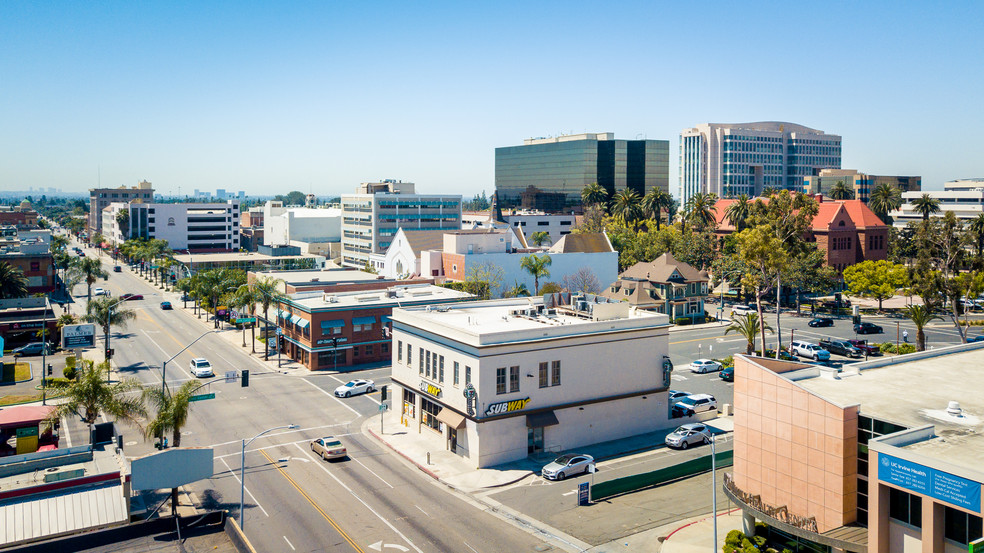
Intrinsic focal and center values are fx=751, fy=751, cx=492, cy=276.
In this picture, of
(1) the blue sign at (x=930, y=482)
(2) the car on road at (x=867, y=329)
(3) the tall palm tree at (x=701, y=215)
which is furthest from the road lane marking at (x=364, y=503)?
(3) the tall palm tree at (x=701, y=215)

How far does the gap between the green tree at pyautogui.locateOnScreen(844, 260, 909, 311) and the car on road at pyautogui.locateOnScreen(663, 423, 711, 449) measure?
68.3 metres

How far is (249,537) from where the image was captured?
37500 mm

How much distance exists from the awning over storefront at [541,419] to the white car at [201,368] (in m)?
38.6

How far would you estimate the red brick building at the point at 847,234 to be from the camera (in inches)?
5103

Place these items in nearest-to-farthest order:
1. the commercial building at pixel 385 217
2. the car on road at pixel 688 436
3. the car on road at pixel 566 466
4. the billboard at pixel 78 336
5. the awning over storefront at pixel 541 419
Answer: the car on road at pixel 566 466, the awning over storefront at pixel 541 419, the car on road at pixel 688 436, the billboard at pixel 78 336, the commercial building at pixel 385 217

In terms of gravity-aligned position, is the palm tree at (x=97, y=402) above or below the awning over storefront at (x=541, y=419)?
above

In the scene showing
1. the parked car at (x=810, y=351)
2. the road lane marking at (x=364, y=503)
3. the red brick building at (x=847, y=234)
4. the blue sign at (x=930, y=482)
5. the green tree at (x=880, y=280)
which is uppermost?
the red brick building at (x=847, y=234)

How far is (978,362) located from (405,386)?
1484 inches

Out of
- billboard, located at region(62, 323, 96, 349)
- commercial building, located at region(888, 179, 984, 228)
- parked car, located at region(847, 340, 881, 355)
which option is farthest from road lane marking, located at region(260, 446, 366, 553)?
commercial building, located at region(888, 179, 984, 228)

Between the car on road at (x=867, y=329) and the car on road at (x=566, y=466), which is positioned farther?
the car on road at (x=867, y=329)

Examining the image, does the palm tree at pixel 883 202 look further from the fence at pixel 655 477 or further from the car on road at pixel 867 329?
the fence at pixel 655 477

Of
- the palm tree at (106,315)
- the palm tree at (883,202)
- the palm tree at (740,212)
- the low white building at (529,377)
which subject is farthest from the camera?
the palm tree at (883,202)

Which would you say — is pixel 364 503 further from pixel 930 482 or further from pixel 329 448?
pixel 930 482

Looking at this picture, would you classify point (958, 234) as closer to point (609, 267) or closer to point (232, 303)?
point (609, 267)
